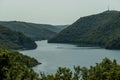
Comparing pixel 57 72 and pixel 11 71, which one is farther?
pixel 11 71

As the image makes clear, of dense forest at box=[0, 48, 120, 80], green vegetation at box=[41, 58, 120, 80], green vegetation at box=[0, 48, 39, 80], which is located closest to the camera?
green vegetation at box=[41, 58, 120, 80]

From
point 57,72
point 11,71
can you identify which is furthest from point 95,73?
point 11,71

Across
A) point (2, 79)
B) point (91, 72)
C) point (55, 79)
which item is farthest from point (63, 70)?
point (2, 79)

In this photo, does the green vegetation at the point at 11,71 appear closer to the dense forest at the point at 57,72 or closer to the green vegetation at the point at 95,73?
the dense forest at the point at 57,72

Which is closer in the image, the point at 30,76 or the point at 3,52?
the point at 30,76

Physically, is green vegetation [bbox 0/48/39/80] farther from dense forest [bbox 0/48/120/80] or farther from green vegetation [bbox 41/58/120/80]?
green vegetation [bbox 41/58/120/80]

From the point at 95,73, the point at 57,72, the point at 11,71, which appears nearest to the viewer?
the point at 57,72

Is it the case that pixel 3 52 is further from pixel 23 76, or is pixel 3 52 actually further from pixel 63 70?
pixel 63 70

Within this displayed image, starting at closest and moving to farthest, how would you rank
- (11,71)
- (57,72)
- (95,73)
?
(57,72)
(11,71)
(95,73)

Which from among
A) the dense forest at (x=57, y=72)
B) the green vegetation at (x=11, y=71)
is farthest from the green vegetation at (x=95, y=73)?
the green vegetation at (x=11, y=71)

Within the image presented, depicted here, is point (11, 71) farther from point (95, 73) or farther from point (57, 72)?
point (95, 73)

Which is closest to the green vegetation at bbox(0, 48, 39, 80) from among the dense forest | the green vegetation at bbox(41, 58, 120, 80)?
the dense forest
